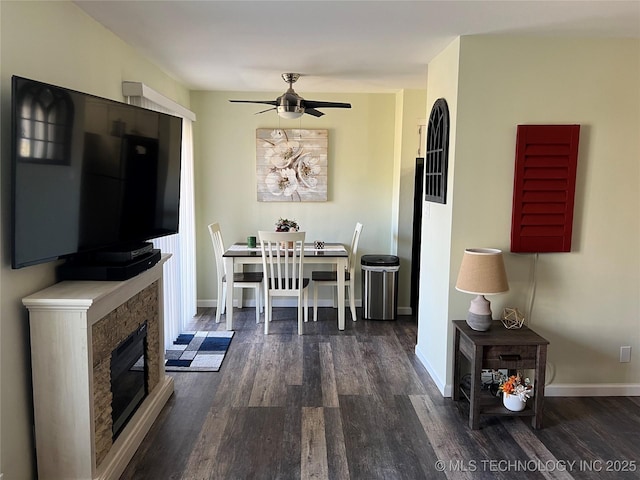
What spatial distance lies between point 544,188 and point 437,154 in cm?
77

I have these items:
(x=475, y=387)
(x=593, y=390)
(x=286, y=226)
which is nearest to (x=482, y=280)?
(x=475, y=387)

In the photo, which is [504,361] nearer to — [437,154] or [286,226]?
[437,154]

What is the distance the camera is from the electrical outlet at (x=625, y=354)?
326cm

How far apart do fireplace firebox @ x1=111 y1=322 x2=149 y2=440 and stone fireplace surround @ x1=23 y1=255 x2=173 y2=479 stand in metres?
0.12

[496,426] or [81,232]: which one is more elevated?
[81,232]

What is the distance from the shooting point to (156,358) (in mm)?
3064

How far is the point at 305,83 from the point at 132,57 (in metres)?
1.72

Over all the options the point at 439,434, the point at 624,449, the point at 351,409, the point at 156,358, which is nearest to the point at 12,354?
the point at 156,358

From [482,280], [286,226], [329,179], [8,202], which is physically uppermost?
[329,179]

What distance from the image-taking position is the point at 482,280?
9.29 ft

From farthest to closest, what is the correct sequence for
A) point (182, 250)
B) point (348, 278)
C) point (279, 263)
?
1. point (348, 278)
2. point (182, 250)
3. point (279, 263)

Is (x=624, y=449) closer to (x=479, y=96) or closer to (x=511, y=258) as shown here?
(x=511, y=258)

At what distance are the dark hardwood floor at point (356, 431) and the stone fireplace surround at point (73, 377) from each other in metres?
0.33

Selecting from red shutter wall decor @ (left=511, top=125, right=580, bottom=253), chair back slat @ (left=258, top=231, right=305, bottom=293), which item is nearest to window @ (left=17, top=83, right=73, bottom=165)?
chair back slat @ (left=258, top=231, right=305, bottom=293)
